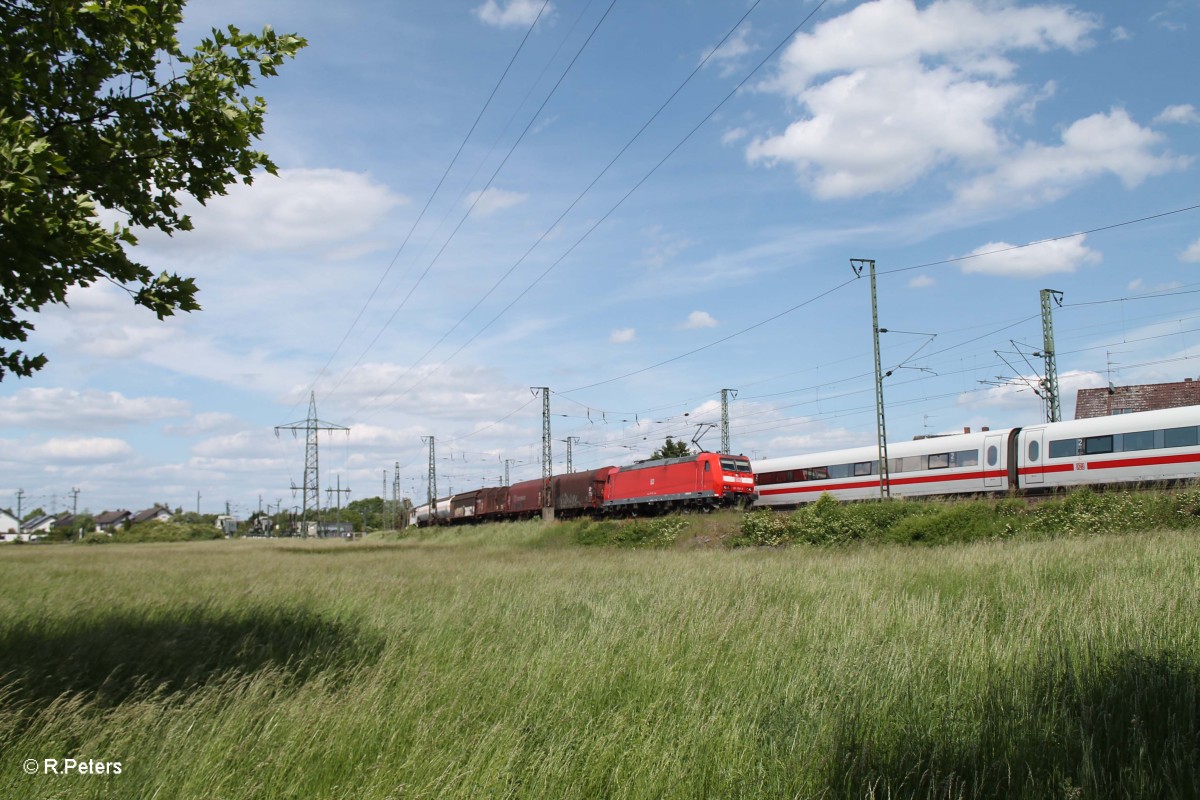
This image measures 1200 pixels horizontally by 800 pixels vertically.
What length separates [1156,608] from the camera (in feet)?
23.7

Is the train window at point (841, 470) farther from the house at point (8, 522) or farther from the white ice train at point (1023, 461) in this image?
the house at point (8, 522)

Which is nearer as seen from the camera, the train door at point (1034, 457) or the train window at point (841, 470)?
the train door at point (1034, 457)

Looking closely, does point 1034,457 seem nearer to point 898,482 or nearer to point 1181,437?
point 1181,437

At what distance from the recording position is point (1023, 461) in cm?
2917

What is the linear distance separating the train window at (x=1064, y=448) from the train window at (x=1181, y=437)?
301 centimetres

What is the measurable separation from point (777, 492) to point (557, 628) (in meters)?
34.7

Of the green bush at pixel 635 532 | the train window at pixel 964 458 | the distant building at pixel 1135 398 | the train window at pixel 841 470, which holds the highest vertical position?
the distant building at pixel 1135 398

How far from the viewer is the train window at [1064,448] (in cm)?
2723

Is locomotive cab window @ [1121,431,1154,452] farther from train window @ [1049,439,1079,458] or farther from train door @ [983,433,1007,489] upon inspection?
train door @ [983,433,1007,489]

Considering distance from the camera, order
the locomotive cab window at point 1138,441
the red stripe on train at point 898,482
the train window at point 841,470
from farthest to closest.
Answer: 1. the train window at point 841,470
2. the red stripe on train at point 898,482
3. the locomotive cab window at point 1138,441

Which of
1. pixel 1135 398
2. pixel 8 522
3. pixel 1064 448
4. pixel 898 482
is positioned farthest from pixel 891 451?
pixel 8 522

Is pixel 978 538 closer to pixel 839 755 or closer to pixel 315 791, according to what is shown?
pixel 839 755

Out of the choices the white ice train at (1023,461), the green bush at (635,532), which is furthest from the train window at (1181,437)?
the green bush at (635,532)

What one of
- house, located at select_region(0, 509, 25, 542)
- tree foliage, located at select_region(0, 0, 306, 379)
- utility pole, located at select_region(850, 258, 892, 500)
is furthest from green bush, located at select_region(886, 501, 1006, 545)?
house, located at select_region(0, 509, 25, 542)
